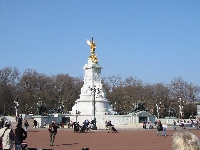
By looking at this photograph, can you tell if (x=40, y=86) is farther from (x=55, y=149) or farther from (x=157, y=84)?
(x=55, y=149)

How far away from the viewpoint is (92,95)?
6675 cm

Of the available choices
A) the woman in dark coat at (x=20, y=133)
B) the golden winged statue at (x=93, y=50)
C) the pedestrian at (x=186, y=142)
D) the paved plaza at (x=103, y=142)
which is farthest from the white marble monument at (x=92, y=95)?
the pedestrian at (x=186, y=142)

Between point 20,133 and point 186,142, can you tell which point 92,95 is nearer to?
point 20,133

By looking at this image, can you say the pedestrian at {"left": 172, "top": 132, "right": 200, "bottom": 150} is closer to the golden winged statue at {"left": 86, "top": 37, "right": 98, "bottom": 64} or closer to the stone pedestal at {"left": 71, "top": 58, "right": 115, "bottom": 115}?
the stone pedestal at {"left": 71, "top": 58, "right": 115, "bottom": 115}

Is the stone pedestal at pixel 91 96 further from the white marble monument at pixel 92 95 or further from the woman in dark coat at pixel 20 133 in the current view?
the woman in dark coat at pixel 20 133

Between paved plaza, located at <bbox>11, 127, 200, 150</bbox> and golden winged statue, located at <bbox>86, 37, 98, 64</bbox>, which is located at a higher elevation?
golden winged statue, located at <bbox>86, 37, 98, 64</bbox>

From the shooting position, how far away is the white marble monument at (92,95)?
65750 mm

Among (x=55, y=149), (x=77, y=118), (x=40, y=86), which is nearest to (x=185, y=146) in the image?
(x=55, y=149)

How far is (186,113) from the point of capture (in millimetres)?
99000

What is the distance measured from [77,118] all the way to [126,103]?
33.0m

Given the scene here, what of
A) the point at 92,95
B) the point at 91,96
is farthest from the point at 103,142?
the point at 91,96

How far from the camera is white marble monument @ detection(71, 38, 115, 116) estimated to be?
65.8 m

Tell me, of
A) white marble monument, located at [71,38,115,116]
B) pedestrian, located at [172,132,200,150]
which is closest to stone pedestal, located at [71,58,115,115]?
white marble monument, located at [71,38,115,116]

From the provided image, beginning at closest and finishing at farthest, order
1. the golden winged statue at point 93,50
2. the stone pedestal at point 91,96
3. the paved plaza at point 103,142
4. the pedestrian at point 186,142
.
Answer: the pedestrian at point 186,142 < the paved plaza at point 103,142 < the stone pedestal at point 91,96 < the golden winged statue at point 93,50
